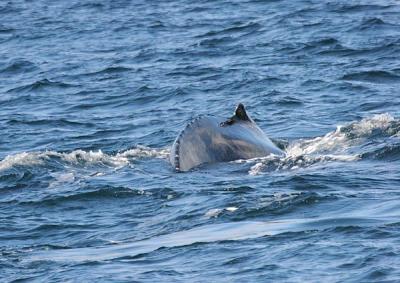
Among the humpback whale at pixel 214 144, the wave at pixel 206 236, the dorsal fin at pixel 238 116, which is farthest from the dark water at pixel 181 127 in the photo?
the dorsal fin at pixel 238 116

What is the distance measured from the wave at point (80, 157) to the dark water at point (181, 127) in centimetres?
4

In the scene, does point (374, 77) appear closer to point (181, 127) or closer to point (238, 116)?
point (181, 127)

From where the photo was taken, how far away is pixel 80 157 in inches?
734

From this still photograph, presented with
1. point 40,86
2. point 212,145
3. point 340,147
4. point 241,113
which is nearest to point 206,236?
point 212,145

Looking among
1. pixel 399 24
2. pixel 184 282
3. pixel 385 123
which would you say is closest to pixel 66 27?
pixel 399 24

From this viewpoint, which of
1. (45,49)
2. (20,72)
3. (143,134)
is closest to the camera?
(143,134)

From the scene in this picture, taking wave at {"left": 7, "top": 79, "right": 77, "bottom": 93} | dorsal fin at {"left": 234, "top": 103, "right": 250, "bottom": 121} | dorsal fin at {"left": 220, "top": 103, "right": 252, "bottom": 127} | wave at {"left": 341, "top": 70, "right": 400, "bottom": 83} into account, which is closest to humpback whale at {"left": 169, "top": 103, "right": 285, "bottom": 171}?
dorsal fin at {"left": 220, "top": 103, "right": 252, "bottom": 127}

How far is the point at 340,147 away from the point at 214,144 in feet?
6.66

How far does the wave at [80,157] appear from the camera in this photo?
18.2 m

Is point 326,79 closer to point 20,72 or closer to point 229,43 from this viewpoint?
point 229,43

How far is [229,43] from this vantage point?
29500 mm

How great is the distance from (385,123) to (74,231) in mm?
6379

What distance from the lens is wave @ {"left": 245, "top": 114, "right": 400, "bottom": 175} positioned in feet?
54.4

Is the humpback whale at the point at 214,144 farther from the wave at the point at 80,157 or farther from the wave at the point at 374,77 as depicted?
the wave at the point at 374,77
